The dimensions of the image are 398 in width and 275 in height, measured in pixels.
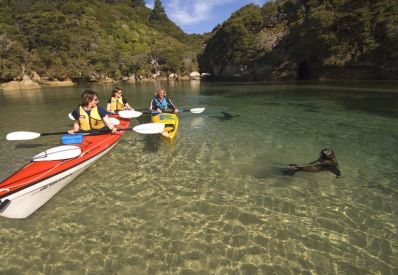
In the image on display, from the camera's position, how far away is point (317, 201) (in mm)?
5926

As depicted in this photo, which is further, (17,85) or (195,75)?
(195,75)

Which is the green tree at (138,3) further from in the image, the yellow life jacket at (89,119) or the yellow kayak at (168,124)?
the yellow life jacket at (89,119)

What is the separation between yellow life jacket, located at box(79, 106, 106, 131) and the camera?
26.3 feet

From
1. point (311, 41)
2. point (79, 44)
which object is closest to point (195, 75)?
point (79, 44)

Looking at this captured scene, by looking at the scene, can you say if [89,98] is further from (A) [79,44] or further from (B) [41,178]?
(A) [79,44]

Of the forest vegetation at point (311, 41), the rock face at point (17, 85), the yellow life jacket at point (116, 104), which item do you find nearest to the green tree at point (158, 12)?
the forest vegetation at point (311, 41)

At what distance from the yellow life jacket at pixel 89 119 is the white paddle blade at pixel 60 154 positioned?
1.54m

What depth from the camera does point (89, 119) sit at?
8062 millimetres

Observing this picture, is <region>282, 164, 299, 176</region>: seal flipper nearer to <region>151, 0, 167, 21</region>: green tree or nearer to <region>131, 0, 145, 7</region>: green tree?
<region>151, 0, 167, 21</region>: green tree

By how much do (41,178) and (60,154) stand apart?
0.98 m

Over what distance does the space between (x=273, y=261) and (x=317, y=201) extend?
2.24 metres

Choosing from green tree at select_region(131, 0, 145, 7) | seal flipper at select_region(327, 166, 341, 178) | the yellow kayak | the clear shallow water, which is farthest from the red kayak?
green tree at select_region(131, 0, 145, 7)

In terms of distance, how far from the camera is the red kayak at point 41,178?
481 centimetres

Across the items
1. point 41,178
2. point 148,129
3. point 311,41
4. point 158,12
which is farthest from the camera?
point 158,12
